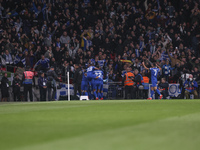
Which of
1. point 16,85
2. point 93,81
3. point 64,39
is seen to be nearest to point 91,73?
point 93,81

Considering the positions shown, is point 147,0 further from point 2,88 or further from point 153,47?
point 2,88

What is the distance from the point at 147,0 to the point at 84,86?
9992mm

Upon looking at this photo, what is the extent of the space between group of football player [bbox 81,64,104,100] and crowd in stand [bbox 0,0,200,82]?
69.8 inches

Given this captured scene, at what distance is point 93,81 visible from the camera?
2177 centimetres

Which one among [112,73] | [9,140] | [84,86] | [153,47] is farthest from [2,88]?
[9,140]

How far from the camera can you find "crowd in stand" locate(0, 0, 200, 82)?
76.1ft

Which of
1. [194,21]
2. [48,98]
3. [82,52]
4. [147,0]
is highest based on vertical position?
[147,0]

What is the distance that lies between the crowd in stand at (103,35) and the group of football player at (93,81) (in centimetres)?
177

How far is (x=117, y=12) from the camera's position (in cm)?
2791

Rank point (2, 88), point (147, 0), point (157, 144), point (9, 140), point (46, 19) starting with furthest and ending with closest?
point (147, 0) < point (46, 19) < point (2, 88) < point (9, 140) < point (157, 144)

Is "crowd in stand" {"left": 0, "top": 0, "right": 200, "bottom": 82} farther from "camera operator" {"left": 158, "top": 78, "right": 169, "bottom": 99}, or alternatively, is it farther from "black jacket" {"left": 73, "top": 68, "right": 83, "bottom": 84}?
"black jacket" {"left": 73, "top": 68, "right": 83, "bottom": 84}

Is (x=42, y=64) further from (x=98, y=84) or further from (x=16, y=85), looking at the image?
(x=98, y=84)

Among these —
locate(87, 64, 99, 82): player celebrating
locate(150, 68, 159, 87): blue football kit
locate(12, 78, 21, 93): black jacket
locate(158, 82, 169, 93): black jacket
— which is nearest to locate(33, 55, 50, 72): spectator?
locate(12, 78, 21, 93): black jacket

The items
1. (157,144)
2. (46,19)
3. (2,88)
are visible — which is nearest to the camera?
(157,144)
